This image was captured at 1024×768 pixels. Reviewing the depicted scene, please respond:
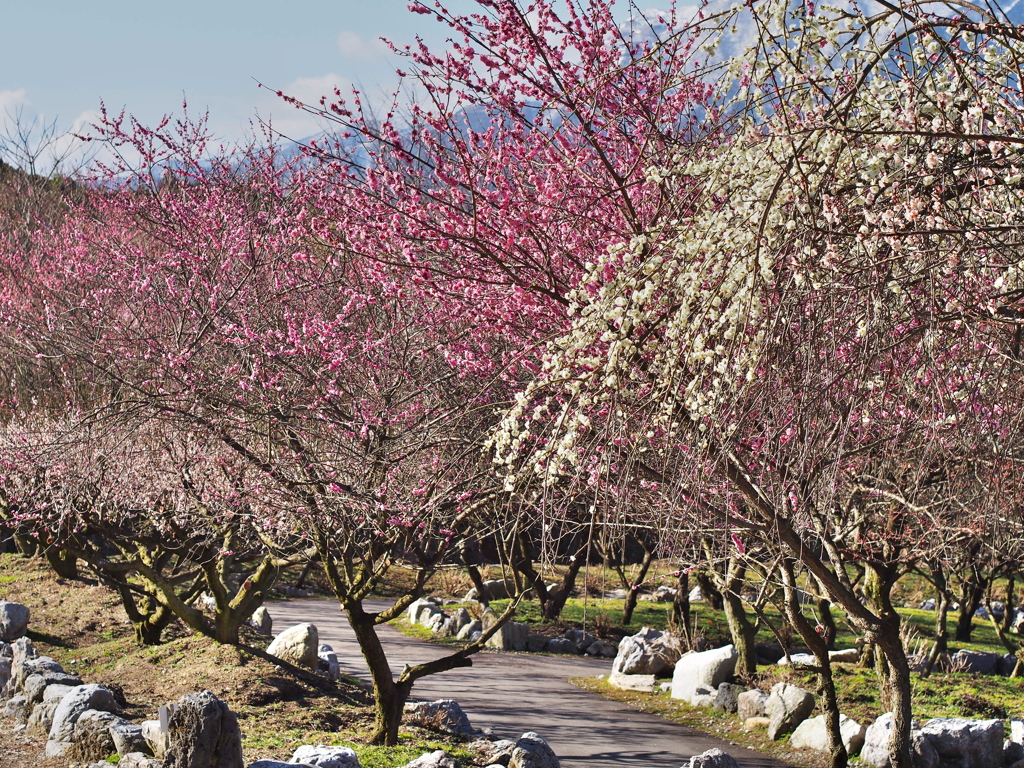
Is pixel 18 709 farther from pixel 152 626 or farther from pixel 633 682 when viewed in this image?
pixel 633 682

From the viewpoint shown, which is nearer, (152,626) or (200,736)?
(200,736)

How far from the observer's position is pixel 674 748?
9.94m

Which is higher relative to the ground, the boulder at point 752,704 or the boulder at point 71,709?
the boulder at point 71,709

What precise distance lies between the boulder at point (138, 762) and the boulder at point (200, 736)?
166mm

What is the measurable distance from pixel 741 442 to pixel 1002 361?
1.30 metres

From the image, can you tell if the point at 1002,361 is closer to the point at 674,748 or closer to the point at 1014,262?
the point at 1014,262

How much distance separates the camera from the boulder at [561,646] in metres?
18.1

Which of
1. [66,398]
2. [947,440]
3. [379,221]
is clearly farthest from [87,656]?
[947,440]

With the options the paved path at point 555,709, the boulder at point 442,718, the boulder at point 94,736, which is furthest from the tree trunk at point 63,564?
the boulder at point 94,736

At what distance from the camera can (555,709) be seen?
38.4ft

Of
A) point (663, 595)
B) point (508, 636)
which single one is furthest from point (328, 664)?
point (663, 595)

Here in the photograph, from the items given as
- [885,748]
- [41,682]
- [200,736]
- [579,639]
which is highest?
[200,736]

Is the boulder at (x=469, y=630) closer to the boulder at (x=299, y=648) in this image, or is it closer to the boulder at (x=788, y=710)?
the boulder at (x=299, y=648)

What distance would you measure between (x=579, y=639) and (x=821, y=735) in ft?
28.3
